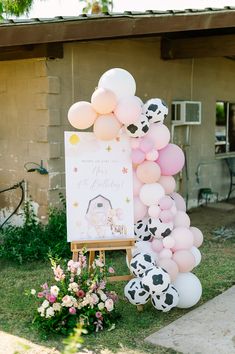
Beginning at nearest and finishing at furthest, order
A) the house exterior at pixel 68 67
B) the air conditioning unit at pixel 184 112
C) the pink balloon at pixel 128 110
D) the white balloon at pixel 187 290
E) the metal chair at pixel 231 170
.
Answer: the pink balloon at pixel 128 110
the white balloon at pixel 187 290
the house exterior at pixel 68 67
the air conditioning unit at pixel 184 112
the metal chair at pixel 231 170

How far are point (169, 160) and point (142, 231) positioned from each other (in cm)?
67

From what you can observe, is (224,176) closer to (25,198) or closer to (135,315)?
(25,198)

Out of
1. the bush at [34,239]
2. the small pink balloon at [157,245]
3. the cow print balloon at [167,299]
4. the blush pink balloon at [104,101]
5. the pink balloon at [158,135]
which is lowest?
the cow print balloon at [167,299]

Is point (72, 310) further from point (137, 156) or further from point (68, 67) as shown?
point (68, 67)

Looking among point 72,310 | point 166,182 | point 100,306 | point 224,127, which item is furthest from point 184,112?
point 72,310

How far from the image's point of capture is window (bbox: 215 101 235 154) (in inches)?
348

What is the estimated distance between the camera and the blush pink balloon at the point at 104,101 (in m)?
3.54

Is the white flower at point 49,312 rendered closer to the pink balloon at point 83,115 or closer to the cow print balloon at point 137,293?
the cow print balloon at point 137,293

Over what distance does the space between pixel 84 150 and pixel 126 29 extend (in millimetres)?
1687

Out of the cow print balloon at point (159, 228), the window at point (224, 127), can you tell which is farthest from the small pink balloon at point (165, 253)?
the window at point (224, 127)

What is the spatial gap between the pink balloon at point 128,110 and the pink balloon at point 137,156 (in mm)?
271

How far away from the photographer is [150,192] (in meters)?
3.78

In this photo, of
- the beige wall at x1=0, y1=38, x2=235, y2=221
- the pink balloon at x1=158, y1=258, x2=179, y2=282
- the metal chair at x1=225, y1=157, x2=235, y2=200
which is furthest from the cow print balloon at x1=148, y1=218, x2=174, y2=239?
the metal chair at x1=225, y1=157, x2=235, y2=200

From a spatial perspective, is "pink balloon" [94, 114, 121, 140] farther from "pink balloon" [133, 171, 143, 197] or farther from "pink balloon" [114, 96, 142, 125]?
"pink balloon" [133, 171, 143, 197]
